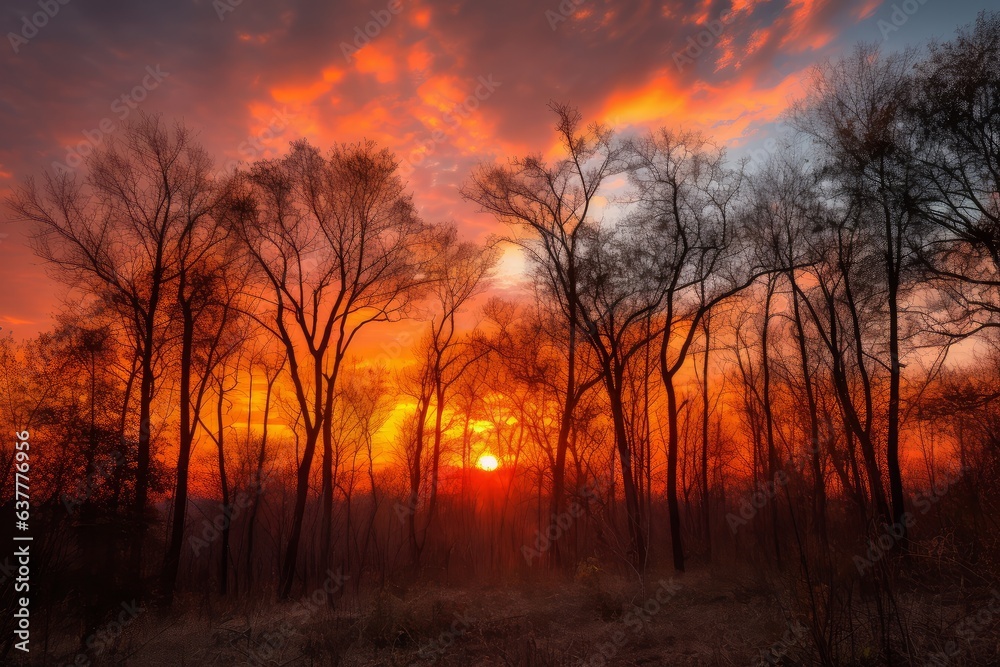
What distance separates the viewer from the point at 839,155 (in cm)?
1459

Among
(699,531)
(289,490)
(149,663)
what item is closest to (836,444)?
(699,531)

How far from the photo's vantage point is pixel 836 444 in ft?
68.3

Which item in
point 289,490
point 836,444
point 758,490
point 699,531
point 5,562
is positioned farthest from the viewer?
point 289,490

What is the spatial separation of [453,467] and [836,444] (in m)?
22.4

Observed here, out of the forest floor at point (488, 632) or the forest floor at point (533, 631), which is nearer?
the forest floor at point (533, 631)

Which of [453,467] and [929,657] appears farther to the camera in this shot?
[453,467]

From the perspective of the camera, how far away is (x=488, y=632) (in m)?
9.45

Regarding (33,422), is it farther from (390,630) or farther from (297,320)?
(390,630)

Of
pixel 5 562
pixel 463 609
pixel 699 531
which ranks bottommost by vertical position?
pixel 699 531

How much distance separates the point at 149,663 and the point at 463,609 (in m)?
5.73

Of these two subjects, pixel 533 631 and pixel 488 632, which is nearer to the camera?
pixel 533 631

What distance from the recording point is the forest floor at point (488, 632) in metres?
7.85

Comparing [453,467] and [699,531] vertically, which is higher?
[453,467]

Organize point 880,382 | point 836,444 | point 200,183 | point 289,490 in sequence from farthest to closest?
point 289,490 → point 836,444 → point 880,382 → point 200,183
